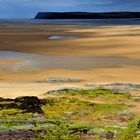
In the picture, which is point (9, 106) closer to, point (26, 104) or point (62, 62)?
point (26, 104)

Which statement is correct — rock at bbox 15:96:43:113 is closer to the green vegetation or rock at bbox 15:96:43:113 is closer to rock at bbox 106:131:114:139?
the green vegetation

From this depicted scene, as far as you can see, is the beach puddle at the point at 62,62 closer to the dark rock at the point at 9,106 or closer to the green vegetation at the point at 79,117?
the green vegetation at the point at 79,117

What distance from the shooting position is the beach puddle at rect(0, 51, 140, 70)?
57.6 ft

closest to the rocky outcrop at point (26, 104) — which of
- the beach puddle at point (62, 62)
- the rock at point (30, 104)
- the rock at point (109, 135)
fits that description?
the rock at point (30, 104)

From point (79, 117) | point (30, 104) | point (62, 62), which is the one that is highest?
point (30, 104)

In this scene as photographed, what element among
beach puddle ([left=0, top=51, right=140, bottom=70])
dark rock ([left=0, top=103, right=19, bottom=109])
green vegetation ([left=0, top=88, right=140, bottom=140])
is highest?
dark rock ([left=0, top=103, right=19, bottom=109])

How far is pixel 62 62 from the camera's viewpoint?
19031 millimetres

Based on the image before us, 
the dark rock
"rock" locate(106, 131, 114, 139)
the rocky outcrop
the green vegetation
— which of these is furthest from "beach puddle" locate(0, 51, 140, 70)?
"rock" locate(106, 131, 114, 139)

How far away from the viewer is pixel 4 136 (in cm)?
579

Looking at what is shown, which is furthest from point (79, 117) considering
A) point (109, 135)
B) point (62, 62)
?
point (62, 62)

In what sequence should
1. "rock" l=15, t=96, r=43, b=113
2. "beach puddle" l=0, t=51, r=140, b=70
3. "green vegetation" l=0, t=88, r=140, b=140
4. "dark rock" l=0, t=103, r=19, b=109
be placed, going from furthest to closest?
1. "beach puddle" l=0, t=51, r=140, b=70
2. "dark rock" l=0, t=103, r=19, b=109
3. "rock" l=15, t=96, r=43, b=113
4. "green vegetation" l=0, t=88, r=140, b=140

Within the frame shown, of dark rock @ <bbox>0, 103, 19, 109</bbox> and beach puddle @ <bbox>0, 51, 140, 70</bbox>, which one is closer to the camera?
dark rock @ <bbox>0, 103, 19, 109</bbox>

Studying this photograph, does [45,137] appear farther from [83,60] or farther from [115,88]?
[83,60]

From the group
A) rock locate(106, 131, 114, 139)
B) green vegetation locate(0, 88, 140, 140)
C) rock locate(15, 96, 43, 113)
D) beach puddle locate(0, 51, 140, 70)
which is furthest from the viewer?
beach puddle locate(0, 51, 140, 70)
